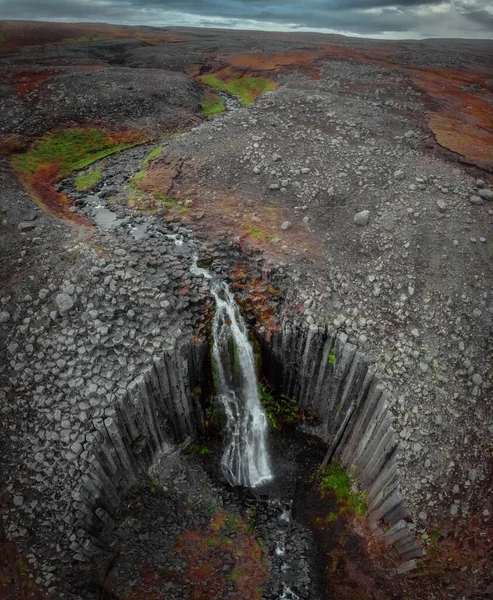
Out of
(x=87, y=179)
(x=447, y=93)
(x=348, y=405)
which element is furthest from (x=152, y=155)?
(x=447, y=93)

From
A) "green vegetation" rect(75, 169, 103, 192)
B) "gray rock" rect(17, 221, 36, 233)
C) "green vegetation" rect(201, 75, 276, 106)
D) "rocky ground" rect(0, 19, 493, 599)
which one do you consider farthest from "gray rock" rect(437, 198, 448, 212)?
"green vegetation" rect(201, 75, 276, 106)

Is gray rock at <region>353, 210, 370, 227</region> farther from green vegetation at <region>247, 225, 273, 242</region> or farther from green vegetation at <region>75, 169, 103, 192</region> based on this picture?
green vegetation at <region>75, 169, 103, 192</region>

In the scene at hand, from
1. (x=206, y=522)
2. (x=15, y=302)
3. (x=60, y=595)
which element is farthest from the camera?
(x=15, y=302)

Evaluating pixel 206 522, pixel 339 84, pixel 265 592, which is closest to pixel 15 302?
pixel 206 522

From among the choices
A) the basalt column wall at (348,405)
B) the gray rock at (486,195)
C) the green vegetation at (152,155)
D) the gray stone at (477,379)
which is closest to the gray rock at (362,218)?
the gray rock at (486,195)

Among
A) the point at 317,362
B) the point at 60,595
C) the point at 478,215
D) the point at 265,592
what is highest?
the point at 478,215

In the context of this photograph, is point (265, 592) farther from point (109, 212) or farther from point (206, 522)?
point (109, 212)
